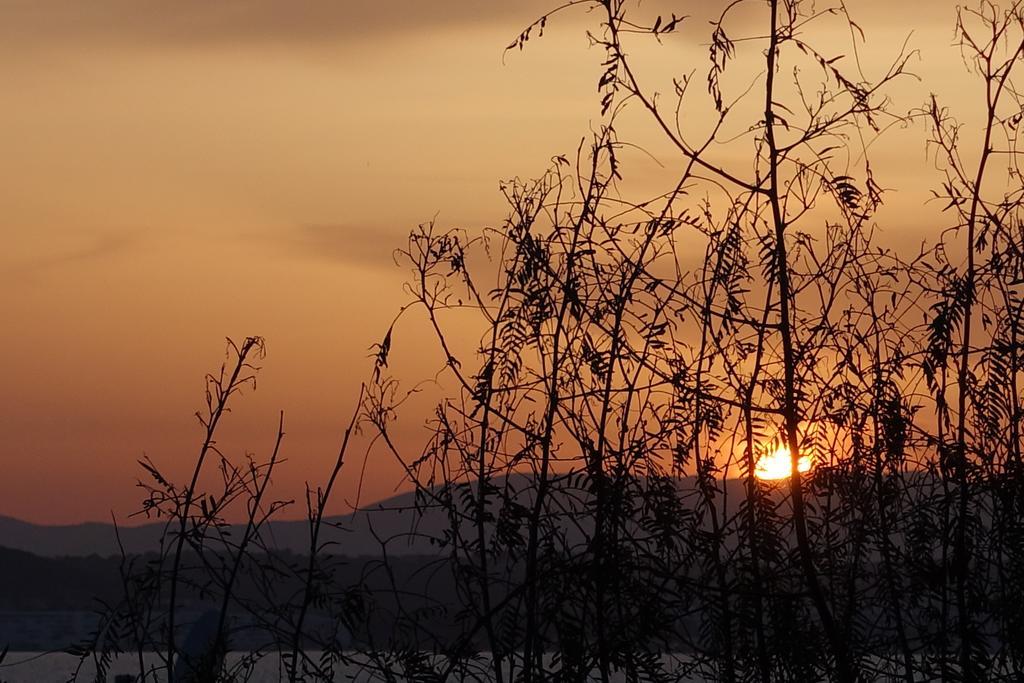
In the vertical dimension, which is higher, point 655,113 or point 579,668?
point 655,113

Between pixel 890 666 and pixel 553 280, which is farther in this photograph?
pixel 890 666

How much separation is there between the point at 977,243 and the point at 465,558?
260 cm

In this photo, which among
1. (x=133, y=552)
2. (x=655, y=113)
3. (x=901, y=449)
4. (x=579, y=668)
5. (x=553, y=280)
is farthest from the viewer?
(x=133, y=552)

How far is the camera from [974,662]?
5930 millimetres

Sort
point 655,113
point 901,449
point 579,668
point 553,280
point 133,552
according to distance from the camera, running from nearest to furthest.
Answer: point 655,113, point 579,668, point 553,280, point 901,449, point 133,552

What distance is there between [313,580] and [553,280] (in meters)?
1.83

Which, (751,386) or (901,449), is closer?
(751,386)

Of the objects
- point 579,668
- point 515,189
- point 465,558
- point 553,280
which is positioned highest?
point 515,189

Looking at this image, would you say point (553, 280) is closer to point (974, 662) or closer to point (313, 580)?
point (313, 580)

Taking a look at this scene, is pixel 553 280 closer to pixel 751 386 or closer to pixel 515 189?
pixel 515 189

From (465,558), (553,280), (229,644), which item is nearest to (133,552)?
(229,644)

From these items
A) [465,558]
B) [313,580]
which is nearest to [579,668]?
[465,558]

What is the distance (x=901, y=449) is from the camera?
22.2 ft

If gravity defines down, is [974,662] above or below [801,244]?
below
